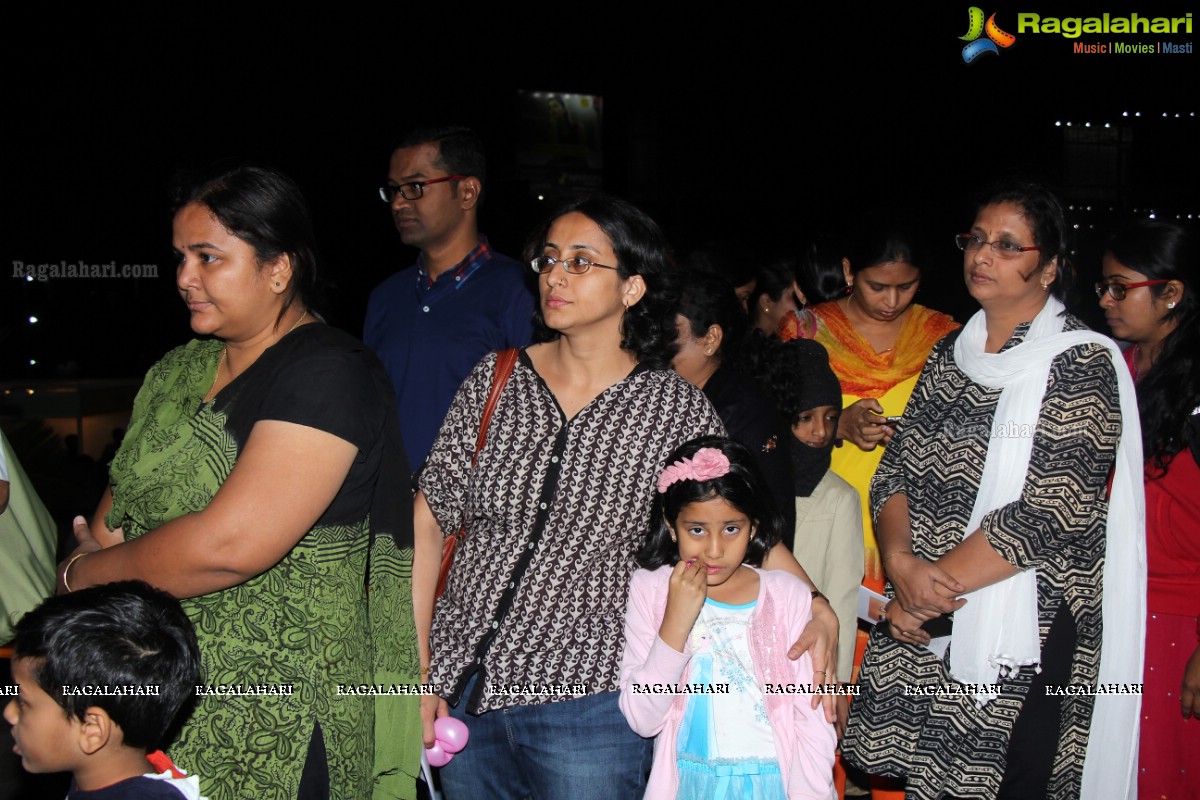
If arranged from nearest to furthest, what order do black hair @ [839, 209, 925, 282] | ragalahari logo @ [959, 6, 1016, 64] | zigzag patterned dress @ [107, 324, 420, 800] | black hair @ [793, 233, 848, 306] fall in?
zigzag patterned dress @ [107, 324, 420, 800] → black hair @ [839, 209, 925, 282] → black hair @ [793, 233, 848, 306] → ragalahari logo @ [959, 6, 1016, 64]

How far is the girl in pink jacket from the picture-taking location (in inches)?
92.4

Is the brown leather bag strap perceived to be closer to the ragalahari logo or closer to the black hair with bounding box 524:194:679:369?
the black hair with bounding box 524:194:679:369

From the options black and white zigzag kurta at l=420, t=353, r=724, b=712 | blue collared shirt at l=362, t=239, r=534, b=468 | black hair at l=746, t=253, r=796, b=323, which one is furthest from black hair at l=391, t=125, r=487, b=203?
black and white zigzag kurta at l=420, t=353, r=724, b=712

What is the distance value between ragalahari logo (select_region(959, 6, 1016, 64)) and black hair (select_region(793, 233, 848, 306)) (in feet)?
13.6

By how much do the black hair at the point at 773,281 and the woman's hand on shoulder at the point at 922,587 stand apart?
2.29 meters

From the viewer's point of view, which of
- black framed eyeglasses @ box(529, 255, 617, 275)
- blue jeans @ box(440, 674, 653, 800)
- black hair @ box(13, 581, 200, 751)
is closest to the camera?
black hair @ box(13, 581, 200, 751)

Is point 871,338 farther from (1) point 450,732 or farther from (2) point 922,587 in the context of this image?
(1) point 450,732

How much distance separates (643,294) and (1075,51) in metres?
7.47

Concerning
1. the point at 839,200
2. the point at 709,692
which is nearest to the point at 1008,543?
the point at 709,692

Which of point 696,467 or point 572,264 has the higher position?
point 572,264

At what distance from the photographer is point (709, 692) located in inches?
96.5

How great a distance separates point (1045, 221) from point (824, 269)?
179cm

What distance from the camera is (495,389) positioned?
92.7 inches

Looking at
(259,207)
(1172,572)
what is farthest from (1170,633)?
(259,207)
